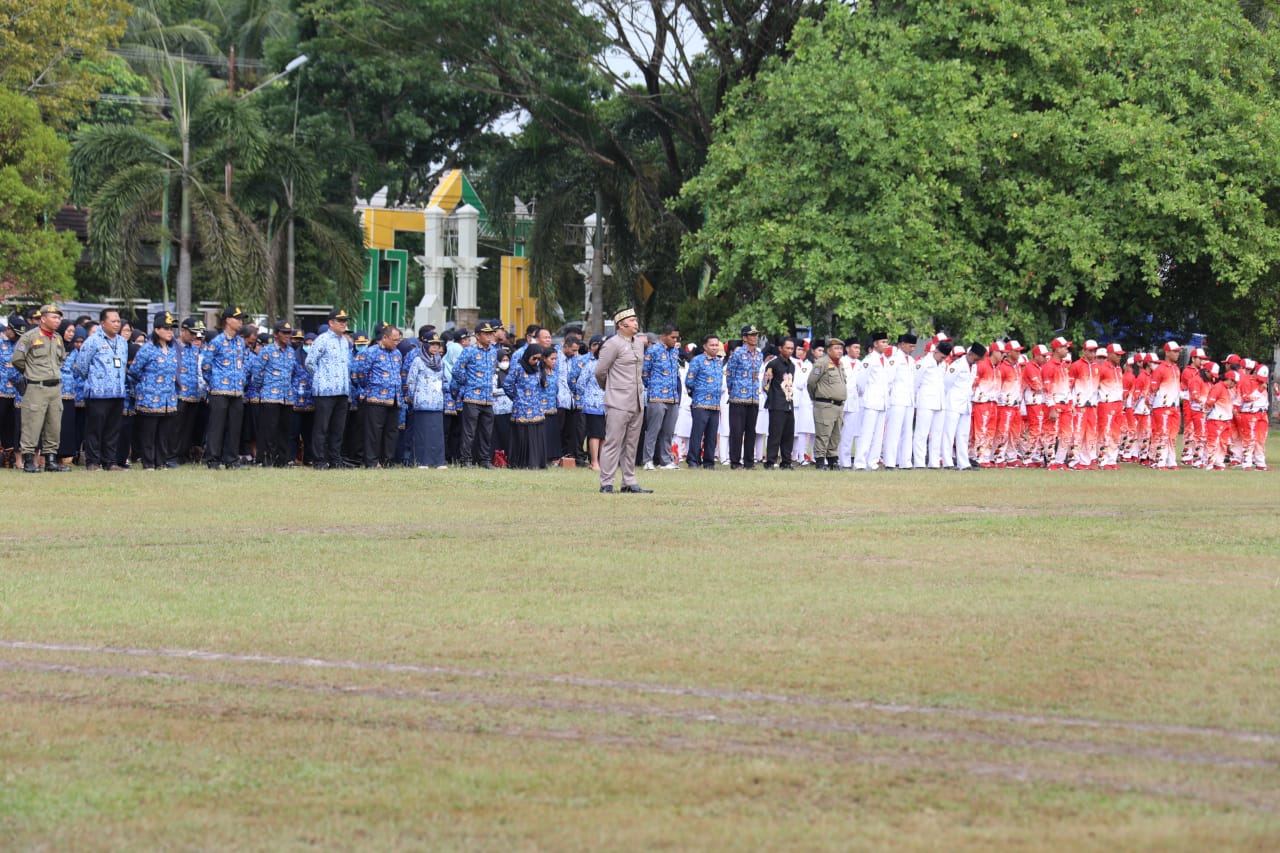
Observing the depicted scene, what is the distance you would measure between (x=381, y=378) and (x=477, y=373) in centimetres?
133

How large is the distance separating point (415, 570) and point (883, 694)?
4730 mm

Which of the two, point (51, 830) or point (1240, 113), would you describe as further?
point (1240, 113)

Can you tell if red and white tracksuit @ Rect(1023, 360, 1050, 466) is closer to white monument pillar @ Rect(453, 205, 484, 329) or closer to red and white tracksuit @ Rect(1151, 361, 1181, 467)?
red and white tracksuit @ Rect(1151, 361, 1181, 467)

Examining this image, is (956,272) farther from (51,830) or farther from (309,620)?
(51,830)

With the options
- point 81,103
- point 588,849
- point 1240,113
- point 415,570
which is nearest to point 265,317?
point 81,103

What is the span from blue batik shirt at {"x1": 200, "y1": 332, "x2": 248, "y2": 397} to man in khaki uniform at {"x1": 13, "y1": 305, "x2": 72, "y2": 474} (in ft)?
6.09

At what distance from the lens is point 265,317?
1515 inches

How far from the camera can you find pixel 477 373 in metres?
22.5

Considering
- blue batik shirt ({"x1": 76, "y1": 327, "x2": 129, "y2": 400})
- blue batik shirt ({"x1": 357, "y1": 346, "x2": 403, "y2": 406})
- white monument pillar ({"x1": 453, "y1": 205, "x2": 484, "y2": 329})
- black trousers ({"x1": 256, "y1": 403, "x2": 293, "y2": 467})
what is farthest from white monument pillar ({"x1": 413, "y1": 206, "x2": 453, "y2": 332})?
→ blue batik shirt ({"x1": 76, "y1": 327, "x2": 129, "y2": 400})

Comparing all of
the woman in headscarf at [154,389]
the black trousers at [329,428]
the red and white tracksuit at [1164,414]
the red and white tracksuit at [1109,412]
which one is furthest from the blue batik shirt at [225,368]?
the red and white tracksuit at [1164,414]

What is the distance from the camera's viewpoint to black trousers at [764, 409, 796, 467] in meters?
24.1

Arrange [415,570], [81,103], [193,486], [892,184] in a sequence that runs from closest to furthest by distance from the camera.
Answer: [415,570], [193,486], [892,184], [81,103]

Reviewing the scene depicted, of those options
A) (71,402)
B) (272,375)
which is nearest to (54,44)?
(71,402)

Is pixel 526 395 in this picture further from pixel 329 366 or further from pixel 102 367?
pixel 102 367
